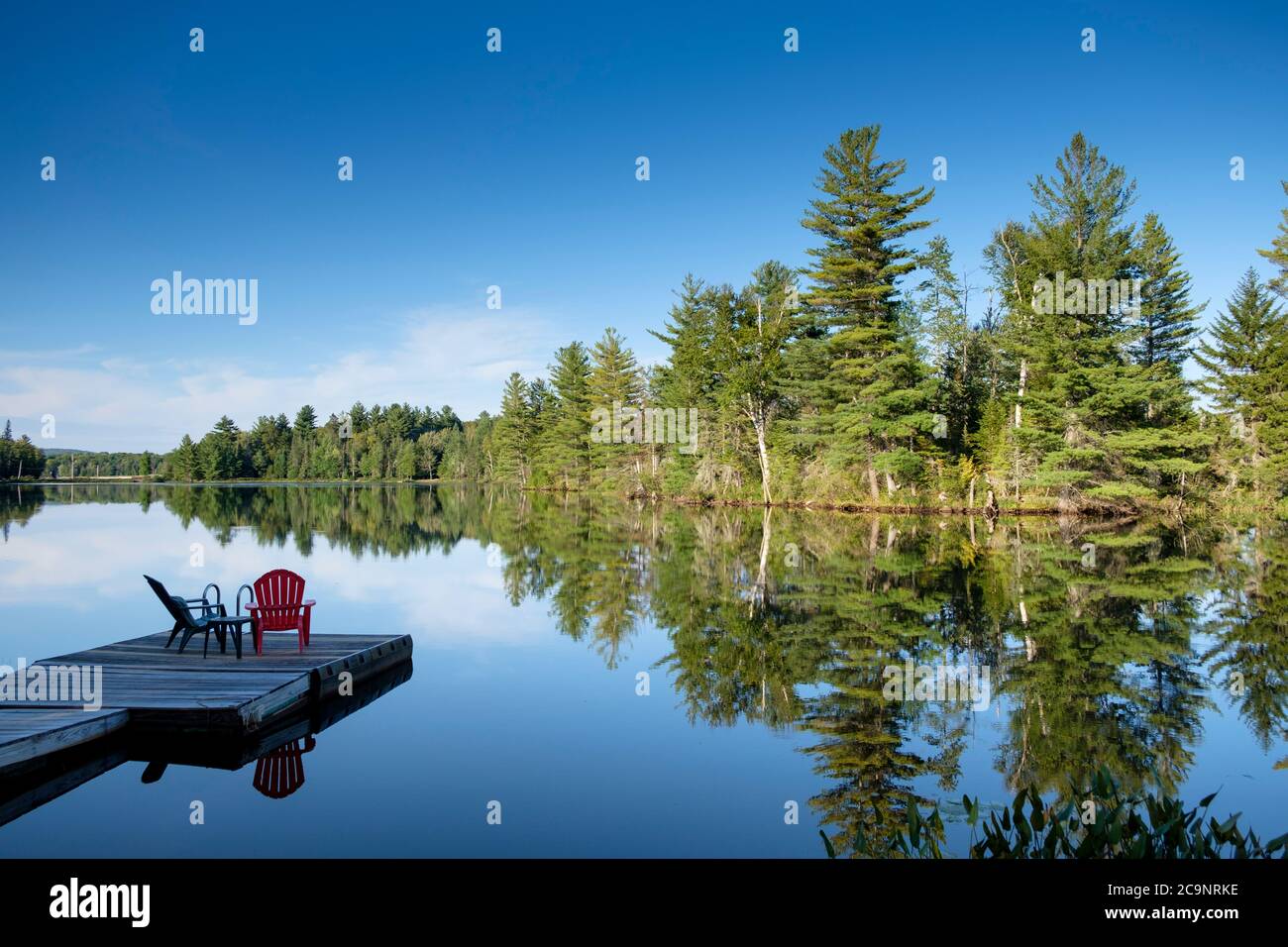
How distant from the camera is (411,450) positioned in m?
103

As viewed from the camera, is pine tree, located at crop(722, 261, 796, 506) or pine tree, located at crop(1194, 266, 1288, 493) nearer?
pine tree, located at crop(1194, 266, 1288, 493)

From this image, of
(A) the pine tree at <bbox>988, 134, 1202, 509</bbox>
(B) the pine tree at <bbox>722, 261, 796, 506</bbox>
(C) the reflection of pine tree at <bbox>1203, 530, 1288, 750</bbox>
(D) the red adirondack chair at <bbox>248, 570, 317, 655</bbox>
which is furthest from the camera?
(B) the pine tree at <bbox>722, 261, 796, 506</bbox>

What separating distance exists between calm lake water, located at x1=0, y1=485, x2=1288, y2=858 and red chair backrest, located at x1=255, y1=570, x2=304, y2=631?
0.87m

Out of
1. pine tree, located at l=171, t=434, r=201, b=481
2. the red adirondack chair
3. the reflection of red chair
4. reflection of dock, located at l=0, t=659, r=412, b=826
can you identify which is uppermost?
pine tree, located at l=171, t=434, r=201, b=481

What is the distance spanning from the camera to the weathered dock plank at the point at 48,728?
6074mm

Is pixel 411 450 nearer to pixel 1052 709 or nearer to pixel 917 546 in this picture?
pixel 917 546

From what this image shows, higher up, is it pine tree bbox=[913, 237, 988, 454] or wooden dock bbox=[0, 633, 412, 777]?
pine tree bbox=[913, 237, 988, 454]

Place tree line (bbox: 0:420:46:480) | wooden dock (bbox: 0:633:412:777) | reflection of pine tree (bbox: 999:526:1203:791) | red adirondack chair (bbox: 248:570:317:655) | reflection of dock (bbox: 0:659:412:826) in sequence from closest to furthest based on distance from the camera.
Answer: reflection of dock (bbox: 0:659:412:826)
reflection of pine tree (bbox: 999:526:1203:791)
wooden dock (bbox: 0:633:412:777)
red adirondack chair (bbox: 248:570:317:655)
tree line (bbox: 0:420:46:480)

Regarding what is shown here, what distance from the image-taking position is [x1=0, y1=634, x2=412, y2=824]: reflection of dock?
6305 mm

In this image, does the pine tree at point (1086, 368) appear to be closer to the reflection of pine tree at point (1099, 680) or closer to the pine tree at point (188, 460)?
the reflection of pine tree at point (1099, 680)

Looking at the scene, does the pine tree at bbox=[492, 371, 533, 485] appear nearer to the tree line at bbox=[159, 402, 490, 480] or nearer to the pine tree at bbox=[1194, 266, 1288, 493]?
the tree line at bbox=[159, 402, 490, 480]

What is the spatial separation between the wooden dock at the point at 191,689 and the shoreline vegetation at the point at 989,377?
27.7 metres

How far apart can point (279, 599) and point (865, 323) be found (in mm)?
30338

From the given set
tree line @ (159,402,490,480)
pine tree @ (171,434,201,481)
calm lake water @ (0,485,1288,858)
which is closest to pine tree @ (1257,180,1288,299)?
calm lake water @ (0,485,1288,858)
